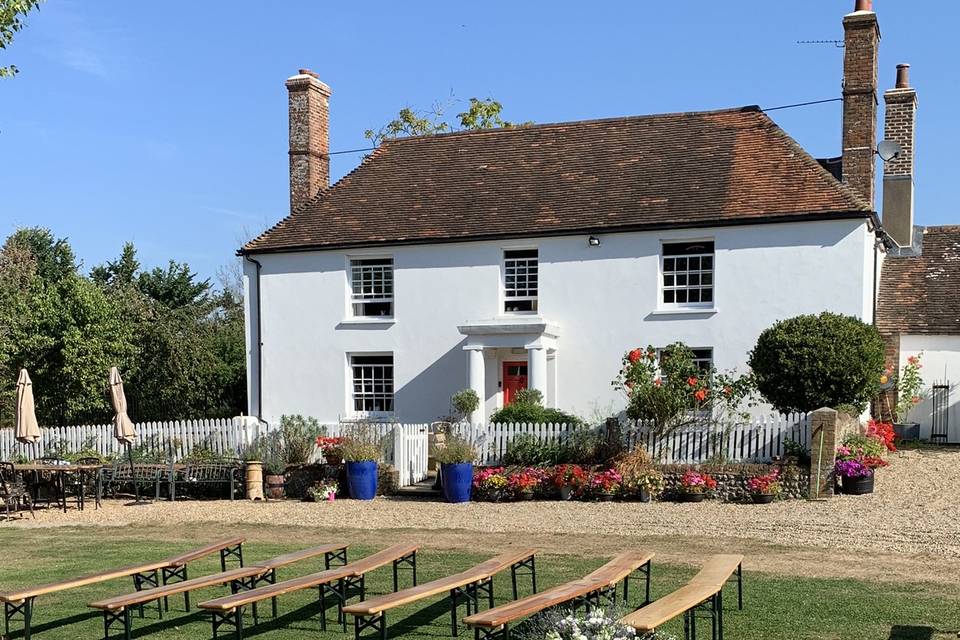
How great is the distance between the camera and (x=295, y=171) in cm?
2686

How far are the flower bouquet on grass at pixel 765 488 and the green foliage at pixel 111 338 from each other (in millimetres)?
18521

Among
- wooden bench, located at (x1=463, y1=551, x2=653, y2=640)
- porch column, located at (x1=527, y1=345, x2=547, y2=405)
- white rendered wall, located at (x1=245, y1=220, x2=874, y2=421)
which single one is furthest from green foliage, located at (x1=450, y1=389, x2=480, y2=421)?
wooden bench, located at (x1=463, y1=551, x2=653, y2=640)

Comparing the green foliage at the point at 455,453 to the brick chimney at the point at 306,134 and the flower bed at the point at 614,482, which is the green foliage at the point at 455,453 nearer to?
the flower bed at the point at 614,482

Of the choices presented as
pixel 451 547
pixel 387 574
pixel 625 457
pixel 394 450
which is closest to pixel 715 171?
pixel 625 457

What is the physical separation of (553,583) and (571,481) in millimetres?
7002

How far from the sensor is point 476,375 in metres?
22.5

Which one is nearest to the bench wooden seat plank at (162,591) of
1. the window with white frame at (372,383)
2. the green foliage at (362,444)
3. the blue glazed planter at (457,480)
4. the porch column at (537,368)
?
the blue glazed planter at (457,480)

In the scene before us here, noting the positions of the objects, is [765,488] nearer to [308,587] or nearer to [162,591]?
[308,587]

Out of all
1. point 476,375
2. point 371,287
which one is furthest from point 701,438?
point 371,287

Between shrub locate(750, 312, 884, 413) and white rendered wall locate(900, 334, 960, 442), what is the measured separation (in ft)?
22.9

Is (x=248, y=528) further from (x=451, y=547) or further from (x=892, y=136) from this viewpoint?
(x=892, y=136)

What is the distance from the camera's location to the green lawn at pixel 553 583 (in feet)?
26.2

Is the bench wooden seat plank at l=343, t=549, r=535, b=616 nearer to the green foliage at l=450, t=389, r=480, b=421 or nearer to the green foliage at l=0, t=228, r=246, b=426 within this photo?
the green foliage at l=450, t=389, r=480, b=421

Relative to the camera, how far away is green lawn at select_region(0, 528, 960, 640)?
7.97 meters
